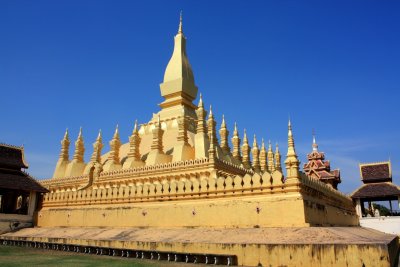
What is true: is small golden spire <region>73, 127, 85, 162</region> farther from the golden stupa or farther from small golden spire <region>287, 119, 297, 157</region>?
small golden spire <region>287, 119, 297, 157</region>

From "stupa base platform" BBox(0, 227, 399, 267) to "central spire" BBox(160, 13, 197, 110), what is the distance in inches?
721

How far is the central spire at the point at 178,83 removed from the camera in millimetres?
32719

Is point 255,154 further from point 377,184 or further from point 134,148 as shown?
point 377,184

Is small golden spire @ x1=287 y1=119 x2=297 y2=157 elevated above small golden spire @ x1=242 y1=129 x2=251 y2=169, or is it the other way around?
small golden spire @ x1=242 y1=129 x2=251 y2=169

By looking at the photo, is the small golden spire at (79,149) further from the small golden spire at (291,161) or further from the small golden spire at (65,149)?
the small golden spire at (291,161)

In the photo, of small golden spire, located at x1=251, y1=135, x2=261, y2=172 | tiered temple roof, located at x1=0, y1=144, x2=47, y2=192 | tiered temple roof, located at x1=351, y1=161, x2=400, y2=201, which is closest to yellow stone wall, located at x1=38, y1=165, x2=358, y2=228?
tiered temple roof, located at x1=0, y1=144, x2=47, y2=192

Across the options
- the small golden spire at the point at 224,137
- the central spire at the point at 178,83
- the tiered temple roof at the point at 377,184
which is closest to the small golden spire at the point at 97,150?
the central spire at the point at 178,83

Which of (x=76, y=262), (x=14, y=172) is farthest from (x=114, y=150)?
(x=76, y=262)

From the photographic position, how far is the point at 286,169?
43.0 feet

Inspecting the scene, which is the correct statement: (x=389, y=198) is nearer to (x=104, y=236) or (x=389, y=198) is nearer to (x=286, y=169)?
(x=286, y=169)

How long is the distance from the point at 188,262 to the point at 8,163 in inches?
705

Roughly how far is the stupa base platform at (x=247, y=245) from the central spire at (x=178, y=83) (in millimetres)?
18323

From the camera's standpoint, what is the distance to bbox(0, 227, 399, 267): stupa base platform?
894cm

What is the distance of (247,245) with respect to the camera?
35.2ft
